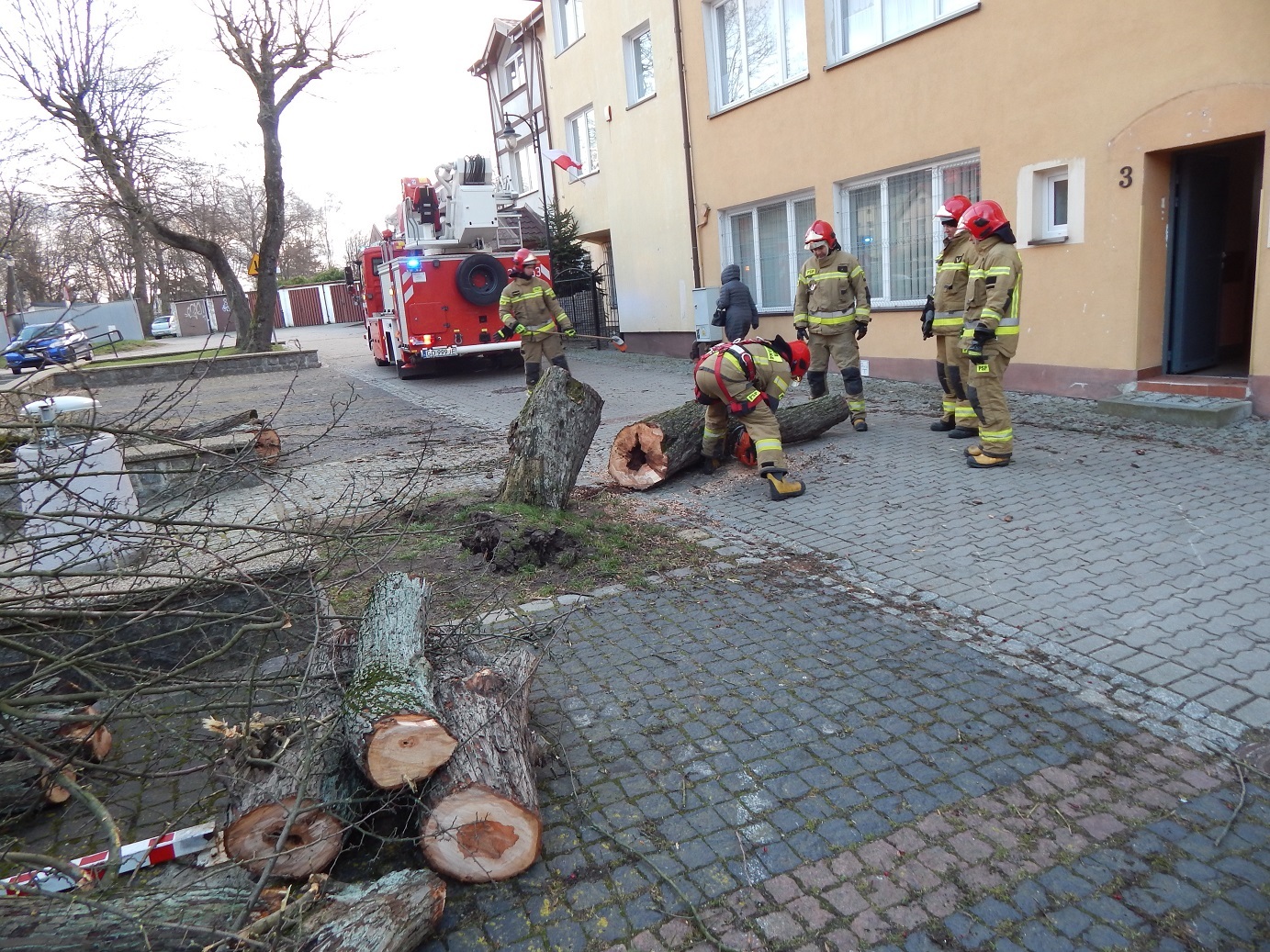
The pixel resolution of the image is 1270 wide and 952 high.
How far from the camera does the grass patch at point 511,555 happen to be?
187 inches

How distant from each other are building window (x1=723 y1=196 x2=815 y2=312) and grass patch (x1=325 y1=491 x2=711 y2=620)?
26.4 ft

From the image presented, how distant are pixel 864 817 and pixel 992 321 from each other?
4648 millimetres

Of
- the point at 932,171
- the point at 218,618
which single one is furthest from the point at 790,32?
the point at 218,618

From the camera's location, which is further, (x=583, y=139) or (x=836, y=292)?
(x=583, y=139)

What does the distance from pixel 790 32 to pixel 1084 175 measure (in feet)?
17.6

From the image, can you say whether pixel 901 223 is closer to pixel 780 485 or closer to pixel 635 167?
pixel 780 485

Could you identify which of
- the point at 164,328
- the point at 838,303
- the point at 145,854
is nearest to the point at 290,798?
the point at 145,854

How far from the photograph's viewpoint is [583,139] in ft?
62.6

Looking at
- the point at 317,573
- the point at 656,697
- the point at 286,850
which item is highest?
the point at 317,573

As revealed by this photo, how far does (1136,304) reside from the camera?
7949 mm

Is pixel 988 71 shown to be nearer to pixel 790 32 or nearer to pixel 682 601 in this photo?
pixel 790 32

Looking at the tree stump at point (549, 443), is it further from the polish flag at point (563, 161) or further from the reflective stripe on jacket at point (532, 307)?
the polish flag at point (563, 161)

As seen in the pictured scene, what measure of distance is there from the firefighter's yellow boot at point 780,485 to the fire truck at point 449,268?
8403 mm

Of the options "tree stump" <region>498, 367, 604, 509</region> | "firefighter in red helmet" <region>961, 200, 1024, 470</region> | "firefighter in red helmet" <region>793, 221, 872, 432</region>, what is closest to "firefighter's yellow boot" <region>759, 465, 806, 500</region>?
"tree stump" <region>498, 367, 604, 509</region>
